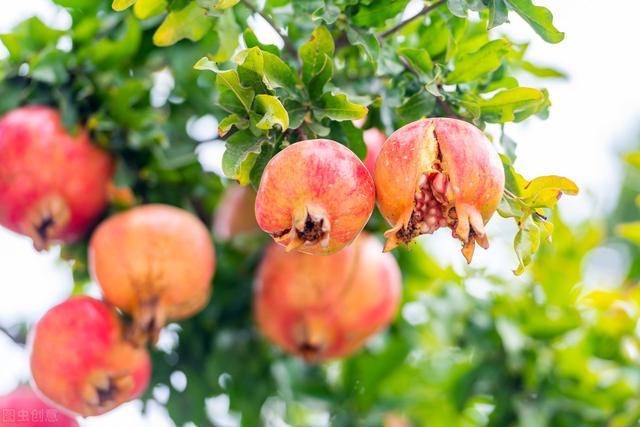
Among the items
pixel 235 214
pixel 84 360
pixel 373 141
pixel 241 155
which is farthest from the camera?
pixel 235 214

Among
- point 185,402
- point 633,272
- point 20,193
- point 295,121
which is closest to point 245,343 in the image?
point 185,402

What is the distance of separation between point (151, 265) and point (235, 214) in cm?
47

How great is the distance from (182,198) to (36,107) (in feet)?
1.46

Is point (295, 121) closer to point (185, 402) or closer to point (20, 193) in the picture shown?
point (20, 193)

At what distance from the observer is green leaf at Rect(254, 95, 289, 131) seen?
1.31 m

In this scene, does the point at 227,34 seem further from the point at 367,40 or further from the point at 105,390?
the point at 105,390

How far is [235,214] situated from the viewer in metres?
2.41

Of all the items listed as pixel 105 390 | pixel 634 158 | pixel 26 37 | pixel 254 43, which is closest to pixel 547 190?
pixel 254 43

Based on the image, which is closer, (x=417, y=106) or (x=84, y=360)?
(x=417, y=106)

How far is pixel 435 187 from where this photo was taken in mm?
1286

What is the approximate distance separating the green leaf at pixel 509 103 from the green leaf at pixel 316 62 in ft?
0.93

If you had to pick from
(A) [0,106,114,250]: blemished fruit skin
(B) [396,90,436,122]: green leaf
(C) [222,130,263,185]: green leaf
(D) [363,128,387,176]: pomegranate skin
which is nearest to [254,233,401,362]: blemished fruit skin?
(D) [363,128,387,176]: pomegranate skin

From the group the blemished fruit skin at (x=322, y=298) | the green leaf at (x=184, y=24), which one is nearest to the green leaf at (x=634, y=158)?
the blemished fruit skin at (x=322, y=298)

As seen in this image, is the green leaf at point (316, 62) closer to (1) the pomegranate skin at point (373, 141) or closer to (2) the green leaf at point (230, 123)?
(2) the green leaf at point (230, 123)
